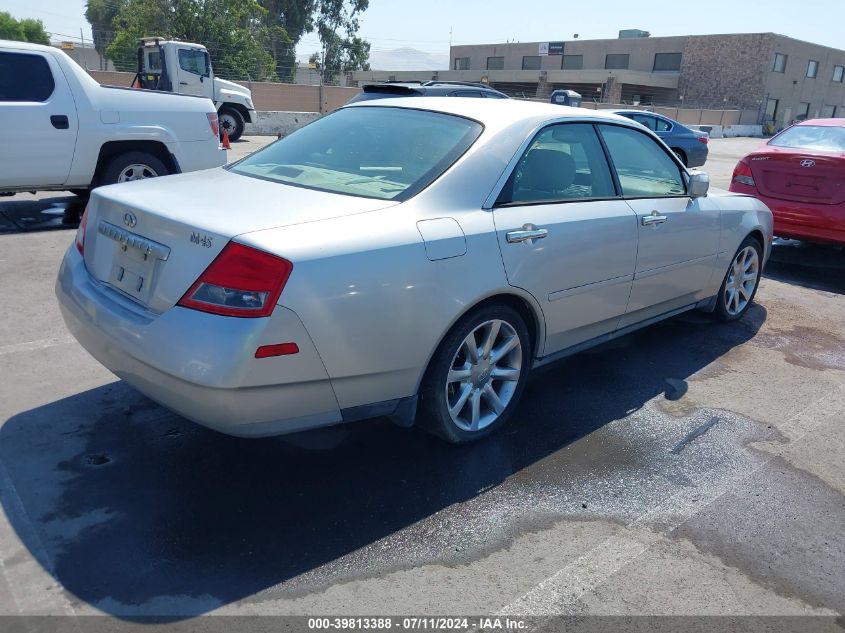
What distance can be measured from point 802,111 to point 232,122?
5865 centimetres

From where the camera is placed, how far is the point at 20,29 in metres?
70.1

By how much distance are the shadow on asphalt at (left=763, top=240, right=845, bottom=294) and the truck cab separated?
45.5ft

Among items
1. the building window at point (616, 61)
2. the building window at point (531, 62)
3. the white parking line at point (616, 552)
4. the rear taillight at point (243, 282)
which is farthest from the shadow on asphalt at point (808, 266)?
the building window at point (531, 62)

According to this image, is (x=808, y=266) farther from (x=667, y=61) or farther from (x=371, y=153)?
(x=667, y=61)

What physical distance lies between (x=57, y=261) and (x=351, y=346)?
Result: 15.4 ft

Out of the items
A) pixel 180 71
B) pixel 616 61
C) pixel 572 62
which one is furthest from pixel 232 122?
pixel 572 62

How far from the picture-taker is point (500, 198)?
11.6 feet

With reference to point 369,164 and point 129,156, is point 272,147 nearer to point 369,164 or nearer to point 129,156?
point 369,164

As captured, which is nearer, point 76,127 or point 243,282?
point 243,282

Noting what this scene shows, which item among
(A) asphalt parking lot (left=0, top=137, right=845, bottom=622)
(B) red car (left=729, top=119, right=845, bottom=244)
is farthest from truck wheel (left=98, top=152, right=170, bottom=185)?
(B) red car (left=729, top=119, right=845, bottom=244)

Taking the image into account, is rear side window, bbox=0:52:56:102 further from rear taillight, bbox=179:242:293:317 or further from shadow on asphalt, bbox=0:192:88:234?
rear taillight, bbox=179:242:293:317

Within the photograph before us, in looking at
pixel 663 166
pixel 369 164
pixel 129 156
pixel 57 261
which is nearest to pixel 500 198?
pixel 369 164

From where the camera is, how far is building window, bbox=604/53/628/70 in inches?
2547

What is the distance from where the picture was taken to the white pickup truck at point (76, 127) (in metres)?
7.27
